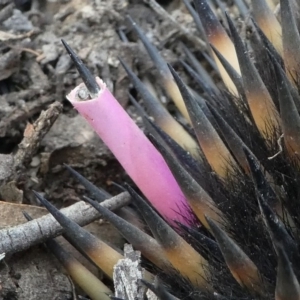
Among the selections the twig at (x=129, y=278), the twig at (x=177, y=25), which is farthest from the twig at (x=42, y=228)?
the twig at (x=177, y=25)

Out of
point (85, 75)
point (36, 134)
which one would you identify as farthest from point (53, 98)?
point (85, 75)

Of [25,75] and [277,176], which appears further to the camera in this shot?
[25,75]

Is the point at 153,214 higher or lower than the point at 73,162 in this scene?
higher

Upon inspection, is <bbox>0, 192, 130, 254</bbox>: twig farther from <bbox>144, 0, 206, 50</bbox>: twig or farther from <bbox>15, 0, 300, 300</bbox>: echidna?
<bbox>144, 0, 206, 50</bbox>: twig

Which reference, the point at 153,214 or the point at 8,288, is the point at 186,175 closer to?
the point at 153,214

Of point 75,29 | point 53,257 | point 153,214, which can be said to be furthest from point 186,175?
point 75,29

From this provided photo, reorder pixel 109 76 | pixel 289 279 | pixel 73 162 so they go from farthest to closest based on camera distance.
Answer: pixel 109 76
pixel 73 162
pixel 289 279

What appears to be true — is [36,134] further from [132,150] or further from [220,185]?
[220,185]
